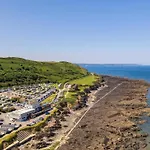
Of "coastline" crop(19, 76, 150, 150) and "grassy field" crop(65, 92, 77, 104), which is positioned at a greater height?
"grassy field" crop(65, 92, 77, 104)

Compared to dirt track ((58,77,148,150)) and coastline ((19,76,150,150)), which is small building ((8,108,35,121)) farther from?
dirt track ((58,77,148,150))

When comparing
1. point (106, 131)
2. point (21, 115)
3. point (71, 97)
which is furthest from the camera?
point (71, 97)

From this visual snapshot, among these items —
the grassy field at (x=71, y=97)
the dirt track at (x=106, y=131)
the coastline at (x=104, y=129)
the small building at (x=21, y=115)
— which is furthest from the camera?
the grassy field at (x=71, y=97)

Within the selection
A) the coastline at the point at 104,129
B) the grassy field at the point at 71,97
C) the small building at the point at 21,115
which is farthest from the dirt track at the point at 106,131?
the small building at the point at 21,115

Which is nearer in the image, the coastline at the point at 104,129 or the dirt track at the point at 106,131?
the dirt track at the point at 106,131

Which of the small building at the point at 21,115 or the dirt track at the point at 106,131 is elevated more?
the small building at the point at 21,115

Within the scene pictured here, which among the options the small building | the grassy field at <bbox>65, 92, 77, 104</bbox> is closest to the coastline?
the grassy field at <bbox>65, 92, 77, 104</bbox>

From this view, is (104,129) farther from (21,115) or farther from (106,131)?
(21,115)

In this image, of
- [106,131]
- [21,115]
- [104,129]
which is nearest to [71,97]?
[21,115]

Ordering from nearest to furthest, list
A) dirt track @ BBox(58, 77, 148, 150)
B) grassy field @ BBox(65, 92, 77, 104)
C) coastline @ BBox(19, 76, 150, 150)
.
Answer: dirt track @ BBox(58, 77, 148, 150), coastline @ BBox(19, 76, 150, 150), grassy field @ BBox(65, 92, 77, 104)

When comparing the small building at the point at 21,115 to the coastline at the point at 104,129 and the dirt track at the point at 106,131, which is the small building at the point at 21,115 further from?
the dirt track at the point at 106,131

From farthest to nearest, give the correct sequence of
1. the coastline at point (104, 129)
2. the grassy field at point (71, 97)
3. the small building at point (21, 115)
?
the grassy field at point (71, 97), the small building at point (21, 115), the coastline at point (104, 129)
